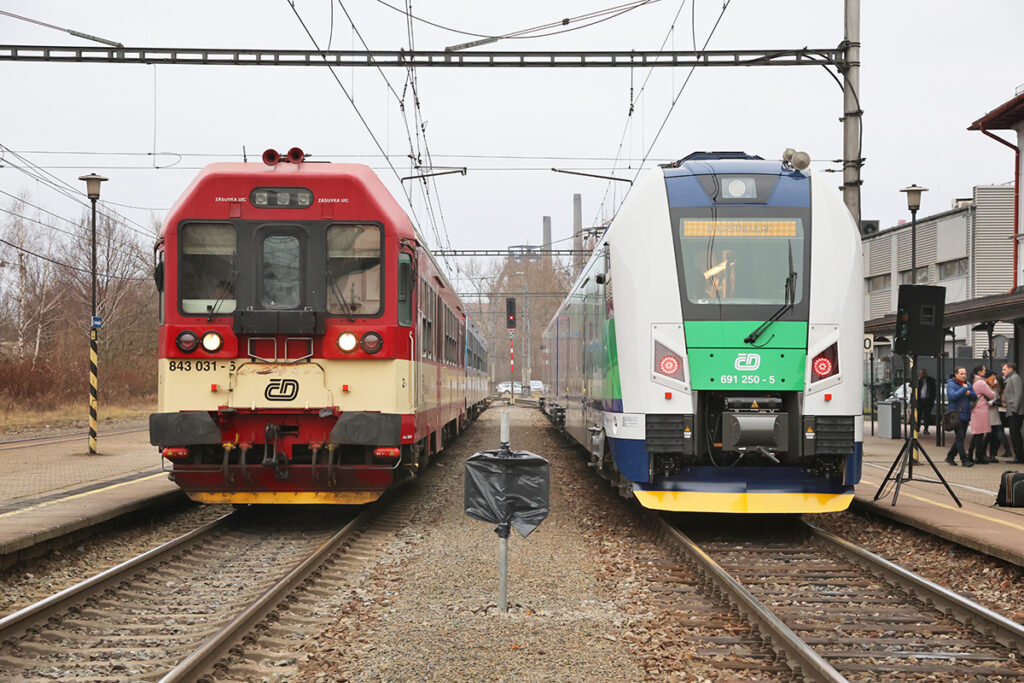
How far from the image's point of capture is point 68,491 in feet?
37.4

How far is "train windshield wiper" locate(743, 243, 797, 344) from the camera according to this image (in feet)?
28.3

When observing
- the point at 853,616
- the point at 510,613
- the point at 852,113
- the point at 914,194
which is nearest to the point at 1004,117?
the point at 914,194

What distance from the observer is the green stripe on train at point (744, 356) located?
8.60 meters

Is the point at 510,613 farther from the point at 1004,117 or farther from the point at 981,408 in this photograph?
the point at 1004,117

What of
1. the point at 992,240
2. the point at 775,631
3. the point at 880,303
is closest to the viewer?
the point at 775,631

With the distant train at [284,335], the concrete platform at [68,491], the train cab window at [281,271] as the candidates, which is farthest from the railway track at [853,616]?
the concrete platform at [68,491]

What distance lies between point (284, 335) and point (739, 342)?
417cm

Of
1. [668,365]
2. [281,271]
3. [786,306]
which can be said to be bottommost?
[668,365]

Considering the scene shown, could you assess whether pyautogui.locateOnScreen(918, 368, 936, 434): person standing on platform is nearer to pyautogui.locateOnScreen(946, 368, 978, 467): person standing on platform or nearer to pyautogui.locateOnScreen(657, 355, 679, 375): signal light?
pyautogui.locateOnScreen(946, 368, 978, 467): person standing on platform

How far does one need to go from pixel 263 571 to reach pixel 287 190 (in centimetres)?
360

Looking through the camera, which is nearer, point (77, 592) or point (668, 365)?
point (77, 592)

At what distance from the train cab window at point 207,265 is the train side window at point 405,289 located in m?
1.56

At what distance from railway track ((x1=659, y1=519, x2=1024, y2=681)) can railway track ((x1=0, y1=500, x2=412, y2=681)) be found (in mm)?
2855

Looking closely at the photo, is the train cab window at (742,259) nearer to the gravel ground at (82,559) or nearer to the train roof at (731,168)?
the train roof at (731,168)
